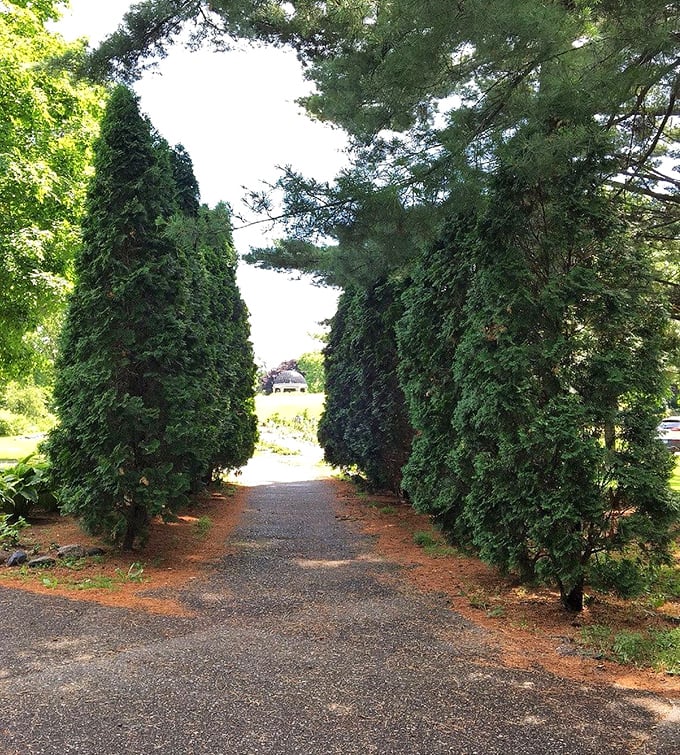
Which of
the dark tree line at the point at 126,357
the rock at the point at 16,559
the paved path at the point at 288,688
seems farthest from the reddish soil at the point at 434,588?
the dark tree line at the point at 126,357

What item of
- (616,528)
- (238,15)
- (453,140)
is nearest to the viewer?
(616,528)

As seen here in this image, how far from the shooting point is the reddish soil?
384cm

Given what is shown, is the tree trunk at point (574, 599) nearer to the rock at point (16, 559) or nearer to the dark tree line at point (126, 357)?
the dark tree line at point (126, 357)

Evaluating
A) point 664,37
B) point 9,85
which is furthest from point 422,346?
point 9,85

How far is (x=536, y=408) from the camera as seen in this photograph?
4801 mm

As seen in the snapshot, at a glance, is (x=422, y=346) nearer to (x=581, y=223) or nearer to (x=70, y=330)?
(x=581, y=223)

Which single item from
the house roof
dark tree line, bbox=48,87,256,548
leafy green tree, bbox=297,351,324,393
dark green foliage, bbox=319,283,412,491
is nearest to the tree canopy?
dark tree line, bbox=48,87,256,548

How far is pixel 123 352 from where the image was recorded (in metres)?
6.69

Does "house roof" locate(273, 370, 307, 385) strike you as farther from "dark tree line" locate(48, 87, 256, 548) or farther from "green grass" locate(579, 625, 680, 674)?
"green grass" locate(579, 625, 680, 674)

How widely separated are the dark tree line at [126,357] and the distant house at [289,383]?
62.7 meters

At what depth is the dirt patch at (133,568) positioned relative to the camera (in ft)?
16.9

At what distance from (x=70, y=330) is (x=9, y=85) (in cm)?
776

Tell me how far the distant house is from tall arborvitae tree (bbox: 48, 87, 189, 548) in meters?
62.8

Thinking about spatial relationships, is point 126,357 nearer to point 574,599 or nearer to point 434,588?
point 434,588
